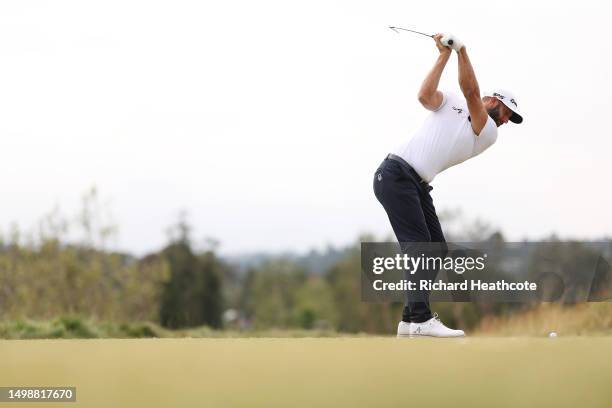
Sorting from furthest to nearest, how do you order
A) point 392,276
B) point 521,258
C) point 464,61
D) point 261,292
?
point 261,292
point 521,258
point 392,276
point 464,61

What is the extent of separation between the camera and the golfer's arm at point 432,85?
7.14m

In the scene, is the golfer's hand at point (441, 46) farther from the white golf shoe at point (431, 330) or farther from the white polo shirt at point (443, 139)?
the white golf shoe at point (431, 330)

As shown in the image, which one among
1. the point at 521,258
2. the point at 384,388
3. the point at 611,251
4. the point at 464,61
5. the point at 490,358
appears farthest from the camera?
the point at 611,251

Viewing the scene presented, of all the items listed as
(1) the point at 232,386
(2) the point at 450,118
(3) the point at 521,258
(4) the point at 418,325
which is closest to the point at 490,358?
(1) the point at 232,386

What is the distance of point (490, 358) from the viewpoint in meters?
4.59

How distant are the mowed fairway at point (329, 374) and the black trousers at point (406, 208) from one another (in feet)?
7.57

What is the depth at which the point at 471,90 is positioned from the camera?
715cm

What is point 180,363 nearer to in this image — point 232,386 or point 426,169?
point 232,386

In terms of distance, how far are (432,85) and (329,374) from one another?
3403mm

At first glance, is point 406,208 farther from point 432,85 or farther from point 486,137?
point 432,85

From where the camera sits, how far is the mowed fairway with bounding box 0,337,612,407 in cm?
411

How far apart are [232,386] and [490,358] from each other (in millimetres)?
1299

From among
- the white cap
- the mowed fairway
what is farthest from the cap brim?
the mowed fairway

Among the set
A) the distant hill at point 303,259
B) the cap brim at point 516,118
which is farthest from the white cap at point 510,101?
the distant hill at point 303,259
